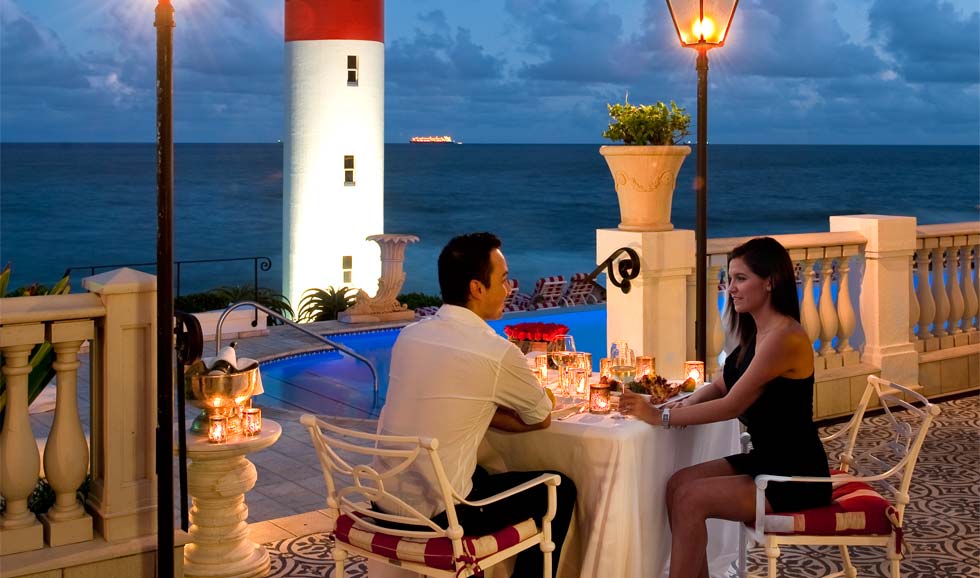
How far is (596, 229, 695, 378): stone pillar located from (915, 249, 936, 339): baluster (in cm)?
197

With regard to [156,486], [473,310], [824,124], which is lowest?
[156,486]

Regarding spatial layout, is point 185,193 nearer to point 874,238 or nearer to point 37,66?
point 37,66

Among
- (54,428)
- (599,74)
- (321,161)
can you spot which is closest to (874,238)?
(54,428)

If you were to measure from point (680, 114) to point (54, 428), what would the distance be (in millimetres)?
3228

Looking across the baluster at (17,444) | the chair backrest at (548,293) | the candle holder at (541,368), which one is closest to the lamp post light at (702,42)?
the candle holder at (541,368)

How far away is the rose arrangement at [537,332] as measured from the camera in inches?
159

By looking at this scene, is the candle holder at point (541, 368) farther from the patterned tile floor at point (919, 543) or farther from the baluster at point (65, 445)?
the baluster at point (65, 445)

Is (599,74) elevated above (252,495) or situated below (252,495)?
above

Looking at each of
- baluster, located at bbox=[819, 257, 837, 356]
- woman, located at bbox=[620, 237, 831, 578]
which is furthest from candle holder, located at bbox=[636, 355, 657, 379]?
baluster, located at bbox=[819, 257, 837, 356]

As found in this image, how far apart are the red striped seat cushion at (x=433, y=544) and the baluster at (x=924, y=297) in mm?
4493

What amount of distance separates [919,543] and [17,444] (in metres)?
3.38

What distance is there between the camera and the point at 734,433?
411 cm

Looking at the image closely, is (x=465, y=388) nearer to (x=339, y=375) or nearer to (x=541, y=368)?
(x=541, y=368)

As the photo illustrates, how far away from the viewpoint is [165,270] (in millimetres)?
3369
